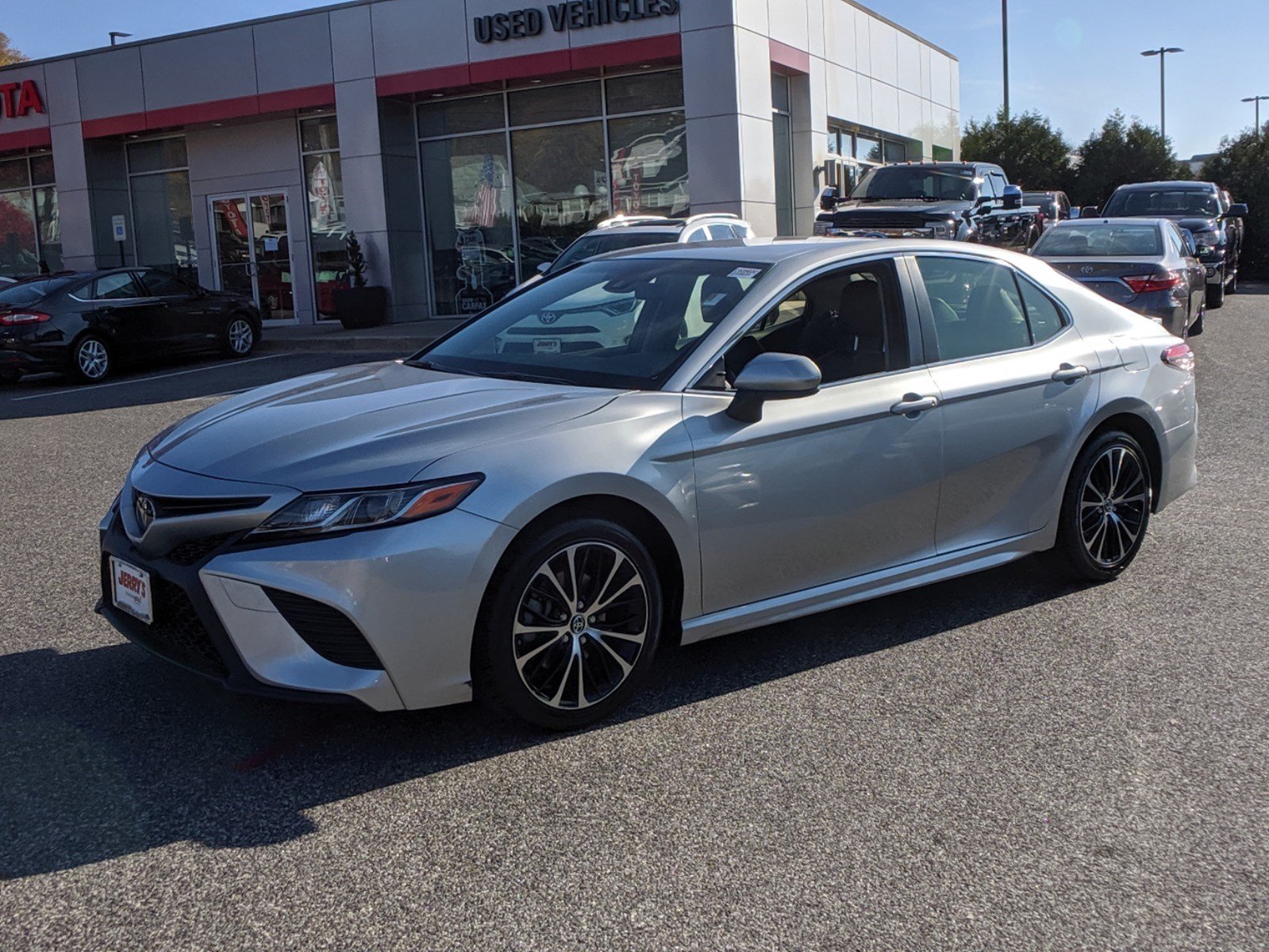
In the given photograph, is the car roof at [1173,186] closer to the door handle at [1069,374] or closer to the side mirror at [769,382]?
the door handle at [1069,374]

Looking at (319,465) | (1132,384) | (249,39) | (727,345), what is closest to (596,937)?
(319,465)

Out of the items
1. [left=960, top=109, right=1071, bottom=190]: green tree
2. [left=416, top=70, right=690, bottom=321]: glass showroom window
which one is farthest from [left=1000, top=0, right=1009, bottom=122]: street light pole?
[left=416, top=70, right=690, bottom=321]: glass showroom window

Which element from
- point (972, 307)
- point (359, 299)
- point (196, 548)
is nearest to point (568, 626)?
point (196, 548)

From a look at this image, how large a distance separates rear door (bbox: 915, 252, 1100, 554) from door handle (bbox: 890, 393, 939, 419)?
0.29 feet

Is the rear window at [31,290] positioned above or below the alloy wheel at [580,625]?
above

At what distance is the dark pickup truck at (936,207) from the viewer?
1584 centimetres

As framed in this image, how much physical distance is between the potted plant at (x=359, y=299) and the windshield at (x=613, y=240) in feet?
30.8

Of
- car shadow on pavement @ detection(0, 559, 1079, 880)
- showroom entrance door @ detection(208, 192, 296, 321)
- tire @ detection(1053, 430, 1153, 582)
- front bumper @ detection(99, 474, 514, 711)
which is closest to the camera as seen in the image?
car shadow on pavement @ detection(0, 559, 1079, 880)

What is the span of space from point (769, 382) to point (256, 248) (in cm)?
2257

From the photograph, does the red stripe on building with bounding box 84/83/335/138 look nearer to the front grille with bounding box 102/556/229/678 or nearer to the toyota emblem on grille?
the toyota emblem on grille

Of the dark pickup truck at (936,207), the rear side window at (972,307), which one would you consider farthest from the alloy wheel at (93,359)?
the rear side window at (972,307)

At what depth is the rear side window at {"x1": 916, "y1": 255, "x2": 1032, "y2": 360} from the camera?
16.8ft

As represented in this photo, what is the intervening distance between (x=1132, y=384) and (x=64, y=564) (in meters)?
5.14

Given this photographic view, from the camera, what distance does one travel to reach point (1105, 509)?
557cm
